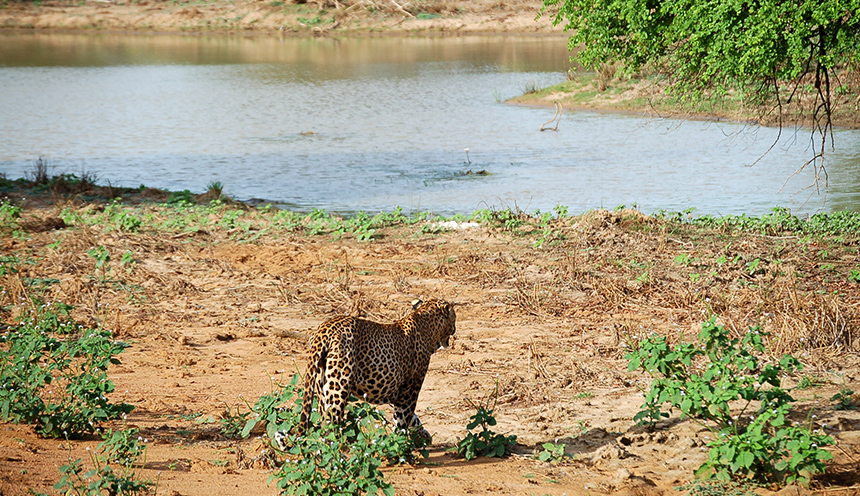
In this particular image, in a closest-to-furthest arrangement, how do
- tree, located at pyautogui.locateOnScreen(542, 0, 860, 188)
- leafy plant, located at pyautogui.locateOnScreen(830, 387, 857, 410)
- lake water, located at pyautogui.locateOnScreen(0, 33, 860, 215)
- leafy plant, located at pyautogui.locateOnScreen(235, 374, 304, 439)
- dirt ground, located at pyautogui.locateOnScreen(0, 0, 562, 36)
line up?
leafy plant, located at pyautogui.locateOnScreen(235, 374, 304, 439), leafy plant, located at pyautogui.locateOnScreen(830, 387, 857, 410), tree, located at pyautogui.locateOnScreen(542, 0, 860, 188), lake water, located at pyautogui.locateOnScreen(0, 33, 860, 215), dirt ground, located at pyautogui.locateOnScreen(0, 0, 562, 36)

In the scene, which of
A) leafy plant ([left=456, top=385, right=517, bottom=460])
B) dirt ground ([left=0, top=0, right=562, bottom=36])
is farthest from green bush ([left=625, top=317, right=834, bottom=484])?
dirt ground ([left=0, top=0, right=562, bottom=36])

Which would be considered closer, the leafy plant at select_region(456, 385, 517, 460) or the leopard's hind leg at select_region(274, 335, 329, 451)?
the leopard's hind leg at select_region(274, 335, 329, 451)

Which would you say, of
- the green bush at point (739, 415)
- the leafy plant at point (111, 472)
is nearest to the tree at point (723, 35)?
the green bush at point (739, 415)

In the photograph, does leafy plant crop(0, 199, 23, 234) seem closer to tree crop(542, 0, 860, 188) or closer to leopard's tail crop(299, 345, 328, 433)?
leopard's tail crop(299, 345, 328, 433)

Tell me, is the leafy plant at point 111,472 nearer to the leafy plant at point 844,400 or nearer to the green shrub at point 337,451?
the green shrub at point 337,451

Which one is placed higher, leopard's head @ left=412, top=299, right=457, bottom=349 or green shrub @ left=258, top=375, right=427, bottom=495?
leopard's head @ left=412, top=299, right=457, bottom=349

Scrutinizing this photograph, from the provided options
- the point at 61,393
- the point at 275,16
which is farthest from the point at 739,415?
the point at 275,16

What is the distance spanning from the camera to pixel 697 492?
4863 millimetres

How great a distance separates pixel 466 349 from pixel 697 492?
126 inches

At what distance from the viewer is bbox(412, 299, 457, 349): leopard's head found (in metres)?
5.95

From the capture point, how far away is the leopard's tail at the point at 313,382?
5.05 metres

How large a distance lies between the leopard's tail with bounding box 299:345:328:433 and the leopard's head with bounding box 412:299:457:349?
0.99 metres

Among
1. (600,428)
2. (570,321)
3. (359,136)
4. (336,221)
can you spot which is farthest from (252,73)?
(600,428)

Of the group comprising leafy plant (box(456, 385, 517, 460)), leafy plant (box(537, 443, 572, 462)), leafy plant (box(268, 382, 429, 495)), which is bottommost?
leafy plant (box(537, 443, 572, 462))
